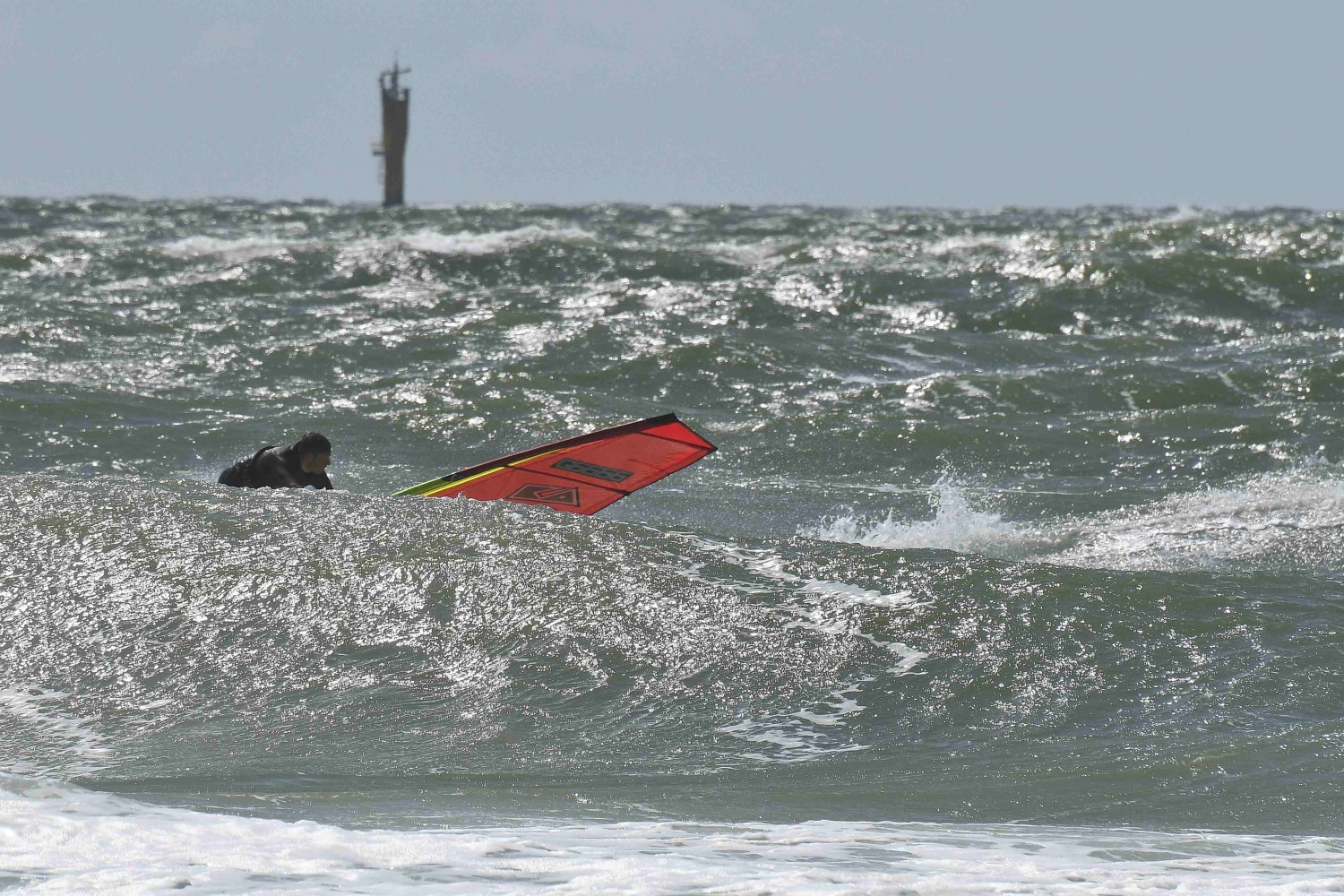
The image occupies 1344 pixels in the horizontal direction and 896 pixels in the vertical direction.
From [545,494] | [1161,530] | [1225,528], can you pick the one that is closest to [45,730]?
[545,494]

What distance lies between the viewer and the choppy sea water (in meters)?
3.91

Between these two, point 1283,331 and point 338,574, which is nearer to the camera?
point 338,574

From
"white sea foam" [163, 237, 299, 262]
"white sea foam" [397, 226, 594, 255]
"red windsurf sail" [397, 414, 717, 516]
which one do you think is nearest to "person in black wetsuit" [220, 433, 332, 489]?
"red windsurf sail" [397, 414, 717, 516]

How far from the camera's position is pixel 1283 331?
18750 mm

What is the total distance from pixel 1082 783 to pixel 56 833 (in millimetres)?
2902

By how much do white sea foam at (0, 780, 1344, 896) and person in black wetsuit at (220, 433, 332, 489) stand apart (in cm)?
452

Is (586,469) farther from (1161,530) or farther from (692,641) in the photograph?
(1161,530)

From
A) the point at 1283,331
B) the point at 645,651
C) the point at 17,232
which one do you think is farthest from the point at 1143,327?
the point at 17,232

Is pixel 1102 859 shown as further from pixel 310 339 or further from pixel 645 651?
pixel 310 339

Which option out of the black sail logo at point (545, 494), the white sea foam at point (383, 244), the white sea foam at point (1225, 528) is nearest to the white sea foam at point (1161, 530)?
the white sea foam at point (1225, 528)

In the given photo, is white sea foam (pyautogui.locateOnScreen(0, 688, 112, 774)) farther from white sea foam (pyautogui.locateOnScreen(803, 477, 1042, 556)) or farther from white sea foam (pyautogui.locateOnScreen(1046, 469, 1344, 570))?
white sea foam (pyautogui.locateOnScreen(1046, 469, 1344, 570))

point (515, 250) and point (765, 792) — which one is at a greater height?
point (515, 250)

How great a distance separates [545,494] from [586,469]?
291 mm

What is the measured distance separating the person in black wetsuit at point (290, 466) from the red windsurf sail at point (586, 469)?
558mm
